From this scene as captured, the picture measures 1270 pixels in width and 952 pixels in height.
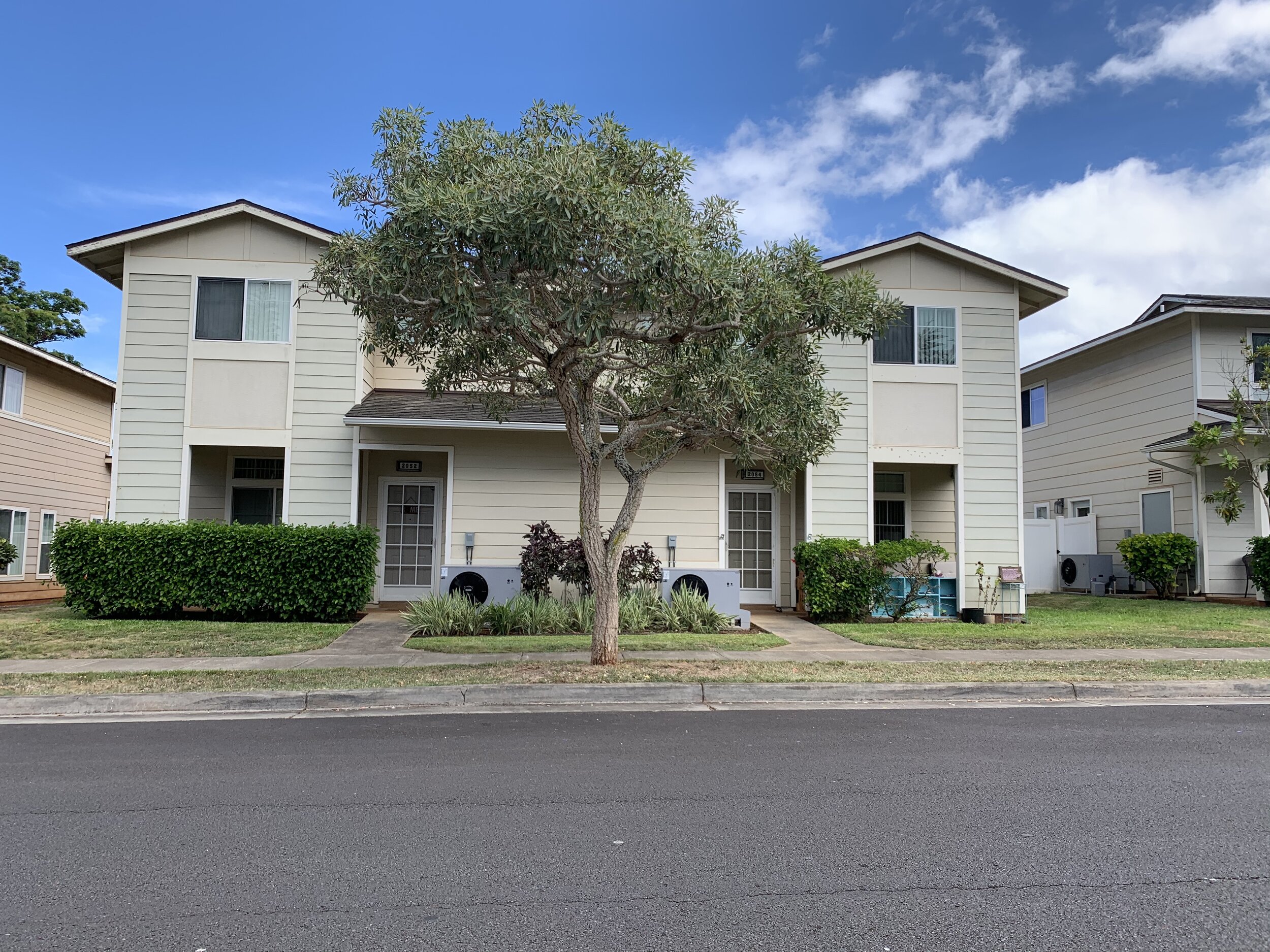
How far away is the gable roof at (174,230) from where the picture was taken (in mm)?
14777

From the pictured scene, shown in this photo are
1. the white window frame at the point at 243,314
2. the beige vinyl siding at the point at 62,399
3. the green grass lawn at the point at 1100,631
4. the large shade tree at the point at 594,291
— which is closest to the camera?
the large shade tree at the point at 594,291

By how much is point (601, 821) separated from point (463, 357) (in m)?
6.53

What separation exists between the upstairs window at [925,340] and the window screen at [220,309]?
11281 mm

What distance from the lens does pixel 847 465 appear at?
52.1ft

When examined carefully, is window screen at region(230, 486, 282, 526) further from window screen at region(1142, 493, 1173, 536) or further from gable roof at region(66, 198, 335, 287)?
window screen at region(1142, 493, 1173, 536)

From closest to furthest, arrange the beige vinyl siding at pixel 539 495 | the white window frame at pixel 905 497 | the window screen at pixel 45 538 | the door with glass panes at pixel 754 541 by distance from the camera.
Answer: the beige vinyl siding at pixel 539 495 < the door with glass panes at pixel 754 541 < the white window frame at pixel 905 497 < the window screen at pixel 45 538

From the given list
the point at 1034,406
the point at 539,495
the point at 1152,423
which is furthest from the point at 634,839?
the point at 1034,406

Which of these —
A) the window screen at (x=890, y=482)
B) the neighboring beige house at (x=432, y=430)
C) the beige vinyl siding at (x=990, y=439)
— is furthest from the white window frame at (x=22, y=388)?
the beige vinyl siding at (x=990, y=439)

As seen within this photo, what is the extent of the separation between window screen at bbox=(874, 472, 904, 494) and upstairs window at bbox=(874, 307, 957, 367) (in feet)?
8.71

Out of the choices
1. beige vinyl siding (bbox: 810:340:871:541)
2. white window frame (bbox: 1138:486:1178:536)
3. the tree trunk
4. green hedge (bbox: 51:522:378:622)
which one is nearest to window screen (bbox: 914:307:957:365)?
beige vinyl siding (bbox: 810:340:871:541)

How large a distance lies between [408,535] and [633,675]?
873cm

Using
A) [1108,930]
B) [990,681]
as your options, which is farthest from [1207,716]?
[1108,930]

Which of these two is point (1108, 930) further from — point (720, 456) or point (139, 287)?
point (139, 287)

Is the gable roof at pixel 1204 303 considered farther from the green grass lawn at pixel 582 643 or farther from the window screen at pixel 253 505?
the window screen at pixel 253 505
